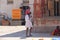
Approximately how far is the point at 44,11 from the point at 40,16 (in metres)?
0.89

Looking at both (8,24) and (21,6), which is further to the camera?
(21,6)

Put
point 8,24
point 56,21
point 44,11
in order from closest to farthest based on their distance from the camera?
point 56,21
point 44,11
point 8,24

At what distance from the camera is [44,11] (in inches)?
652

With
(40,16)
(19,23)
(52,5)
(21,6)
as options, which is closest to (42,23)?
(40,16)

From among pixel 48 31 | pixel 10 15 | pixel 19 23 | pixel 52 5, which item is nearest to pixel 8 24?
pixel 19 23

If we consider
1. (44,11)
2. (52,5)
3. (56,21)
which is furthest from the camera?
(52,5)

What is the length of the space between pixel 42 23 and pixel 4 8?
8.93 m

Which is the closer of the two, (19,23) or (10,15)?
(19,23)

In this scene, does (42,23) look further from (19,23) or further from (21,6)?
→ (21,6)

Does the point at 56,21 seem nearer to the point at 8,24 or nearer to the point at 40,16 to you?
the point at 40,16

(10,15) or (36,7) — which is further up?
(36,7)

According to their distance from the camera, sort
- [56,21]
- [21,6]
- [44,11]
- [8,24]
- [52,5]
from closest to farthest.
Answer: [56,21]
[44,11]
[52,5]
[8,24]
[21,6]

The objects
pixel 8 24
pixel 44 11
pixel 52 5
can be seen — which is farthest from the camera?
pixel 8 24

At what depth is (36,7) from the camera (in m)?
16.0
